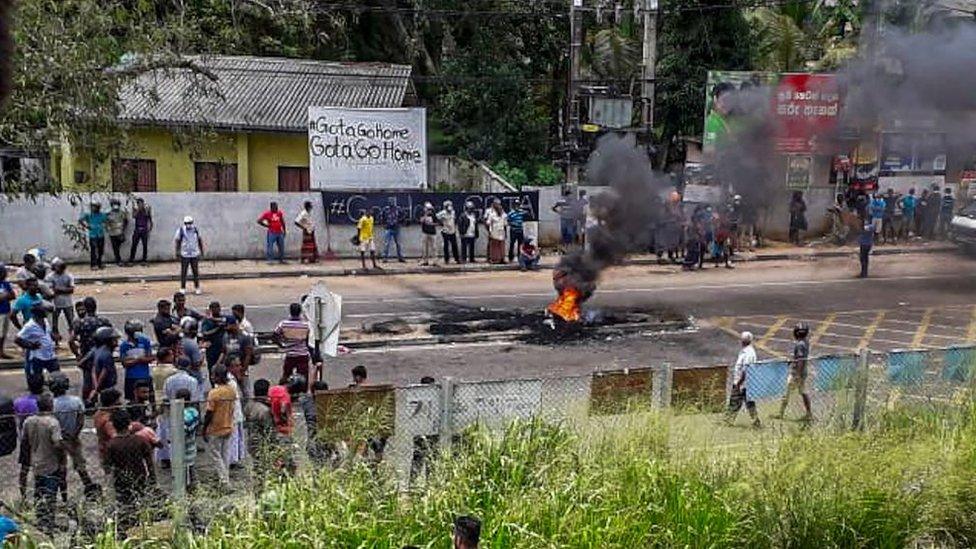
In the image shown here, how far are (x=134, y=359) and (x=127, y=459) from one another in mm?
2958

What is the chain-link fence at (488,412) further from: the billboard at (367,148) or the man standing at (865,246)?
the billboard at (367,148)

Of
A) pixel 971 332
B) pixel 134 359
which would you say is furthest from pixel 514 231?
pixel 134 359

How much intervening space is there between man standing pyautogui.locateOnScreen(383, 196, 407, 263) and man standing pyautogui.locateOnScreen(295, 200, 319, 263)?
150cm

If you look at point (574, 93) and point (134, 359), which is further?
point (574, 93)

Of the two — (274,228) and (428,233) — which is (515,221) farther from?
(274,228)

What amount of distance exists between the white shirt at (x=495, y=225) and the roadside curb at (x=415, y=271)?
645 mm

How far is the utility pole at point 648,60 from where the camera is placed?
2384 cm

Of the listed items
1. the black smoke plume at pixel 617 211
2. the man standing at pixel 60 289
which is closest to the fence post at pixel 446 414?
the man standing at pixel 60 289

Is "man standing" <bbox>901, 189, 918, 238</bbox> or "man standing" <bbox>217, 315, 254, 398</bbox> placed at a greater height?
"man standing" <bbox>901, 189, 918, 238</bbox>

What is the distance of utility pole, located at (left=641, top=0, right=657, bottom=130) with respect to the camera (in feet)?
78.2

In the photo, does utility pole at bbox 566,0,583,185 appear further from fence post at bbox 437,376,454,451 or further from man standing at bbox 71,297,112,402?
fence post at bbox 437,376,454,451

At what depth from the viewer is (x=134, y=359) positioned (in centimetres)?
1076

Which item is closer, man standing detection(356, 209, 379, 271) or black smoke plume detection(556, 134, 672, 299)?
black smoke plume detection(556, 134, 672, 299)

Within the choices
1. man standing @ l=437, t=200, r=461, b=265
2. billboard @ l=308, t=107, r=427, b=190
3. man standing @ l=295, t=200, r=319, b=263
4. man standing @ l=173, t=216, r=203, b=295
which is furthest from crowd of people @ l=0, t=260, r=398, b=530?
billboard @ l=308, t=107, r=427, b=190
